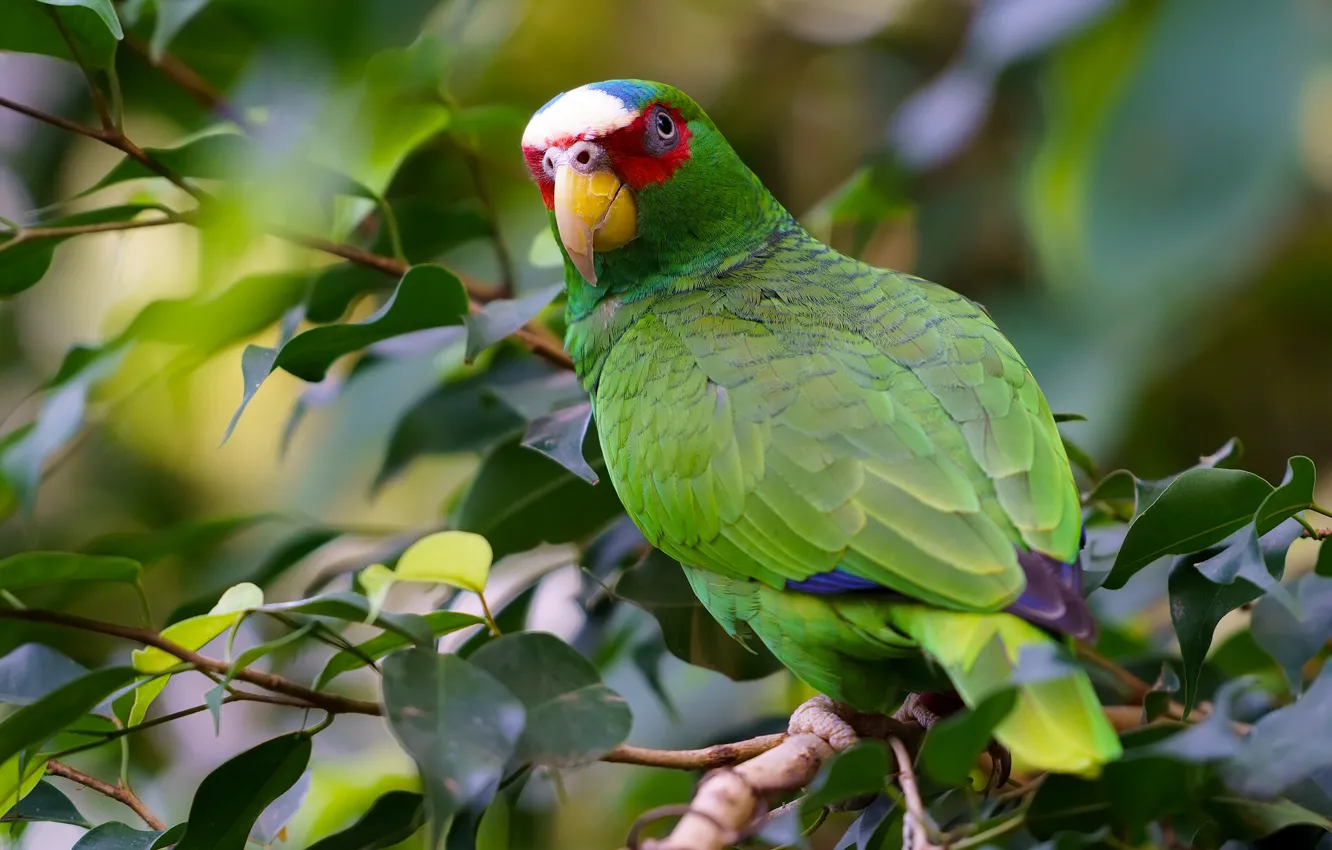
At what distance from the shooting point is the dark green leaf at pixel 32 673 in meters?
1.09

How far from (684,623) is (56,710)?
790 millimetres

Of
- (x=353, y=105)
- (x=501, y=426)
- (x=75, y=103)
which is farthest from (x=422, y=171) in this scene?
(x=75, y=103)

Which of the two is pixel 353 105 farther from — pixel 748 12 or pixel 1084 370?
pixel 748 12

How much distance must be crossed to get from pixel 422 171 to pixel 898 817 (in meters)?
1.76

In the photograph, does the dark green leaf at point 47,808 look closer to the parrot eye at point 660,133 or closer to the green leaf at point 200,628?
the green leaf at point 200,628

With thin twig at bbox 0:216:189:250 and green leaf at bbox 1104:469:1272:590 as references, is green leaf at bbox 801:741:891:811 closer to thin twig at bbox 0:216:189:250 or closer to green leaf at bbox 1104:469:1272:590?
green leaf at bbox 1104:469:1272:590

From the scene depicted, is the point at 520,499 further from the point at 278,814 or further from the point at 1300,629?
the point at 1300,629

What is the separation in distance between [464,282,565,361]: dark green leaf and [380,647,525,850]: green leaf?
0.45 metres

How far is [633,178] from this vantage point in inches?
63.1

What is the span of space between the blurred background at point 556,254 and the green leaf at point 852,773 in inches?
15.2

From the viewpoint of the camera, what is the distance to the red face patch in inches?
61.6

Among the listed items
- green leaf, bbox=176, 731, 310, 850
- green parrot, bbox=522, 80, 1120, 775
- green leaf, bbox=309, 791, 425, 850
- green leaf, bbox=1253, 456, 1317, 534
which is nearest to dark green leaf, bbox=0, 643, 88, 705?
green leaf, bbox=176, 731, 310, 850

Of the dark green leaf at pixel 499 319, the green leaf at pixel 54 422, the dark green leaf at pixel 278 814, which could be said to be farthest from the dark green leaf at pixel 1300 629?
the green leaf at pixel 54 422

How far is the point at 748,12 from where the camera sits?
3.81 meters
